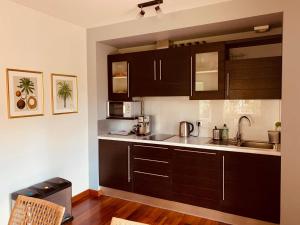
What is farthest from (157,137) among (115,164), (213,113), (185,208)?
(185,208)

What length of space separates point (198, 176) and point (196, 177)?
28mm

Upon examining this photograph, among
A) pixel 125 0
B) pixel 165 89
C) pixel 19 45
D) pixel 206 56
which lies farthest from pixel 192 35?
pixel 19 45

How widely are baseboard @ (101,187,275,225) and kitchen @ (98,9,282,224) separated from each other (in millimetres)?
14

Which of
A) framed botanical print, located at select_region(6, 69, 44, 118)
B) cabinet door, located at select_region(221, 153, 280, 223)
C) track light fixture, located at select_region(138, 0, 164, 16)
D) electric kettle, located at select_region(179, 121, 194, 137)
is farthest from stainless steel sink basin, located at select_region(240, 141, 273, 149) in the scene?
framed botanical print, located at select_region(6, 69, 44, 118)

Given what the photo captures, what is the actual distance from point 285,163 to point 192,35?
186 centimetres

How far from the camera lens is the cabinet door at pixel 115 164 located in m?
3.21

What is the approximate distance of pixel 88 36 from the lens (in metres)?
3.35

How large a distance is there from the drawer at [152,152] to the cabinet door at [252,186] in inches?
27.1

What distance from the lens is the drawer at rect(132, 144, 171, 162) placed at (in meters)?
2.91

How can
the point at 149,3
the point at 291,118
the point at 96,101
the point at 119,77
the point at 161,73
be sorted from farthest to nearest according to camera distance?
the point at 119,77 → the point at 96,101 → the point at 161,73 → the point at 149,3 → the point at 291,118

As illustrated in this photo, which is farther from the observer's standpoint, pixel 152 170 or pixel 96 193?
pixel 96 193

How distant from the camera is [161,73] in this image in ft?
10.2

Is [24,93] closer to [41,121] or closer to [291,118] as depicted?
[41,121]

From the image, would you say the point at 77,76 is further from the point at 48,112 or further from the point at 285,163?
the point at 285,163
